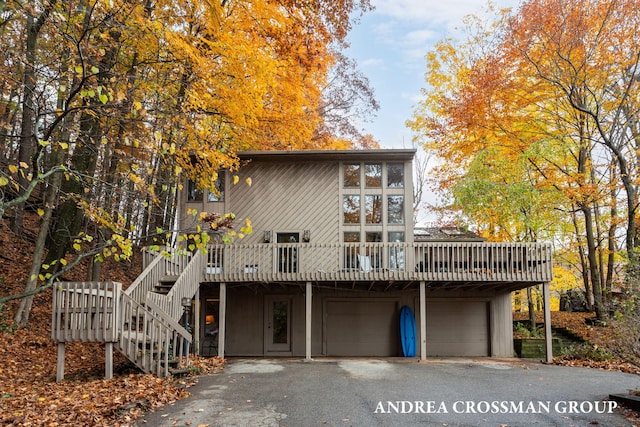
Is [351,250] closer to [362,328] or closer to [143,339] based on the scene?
[362,328]

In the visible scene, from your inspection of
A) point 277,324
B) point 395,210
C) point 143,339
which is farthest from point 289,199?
point 143,339

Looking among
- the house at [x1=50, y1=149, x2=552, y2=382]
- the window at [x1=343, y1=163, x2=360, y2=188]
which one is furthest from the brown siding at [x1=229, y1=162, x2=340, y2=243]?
the window at [x1=343, y1=163, x2=360, y2=188]

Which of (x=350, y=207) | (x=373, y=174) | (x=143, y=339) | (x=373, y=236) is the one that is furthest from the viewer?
(x=373, y=174)

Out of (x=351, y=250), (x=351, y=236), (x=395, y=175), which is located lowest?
(x=351, y=250)

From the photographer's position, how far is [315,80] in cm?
2281

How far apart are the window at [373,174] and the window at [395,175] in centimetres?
30

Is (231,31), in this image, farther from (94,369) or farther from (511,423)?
(511,423)

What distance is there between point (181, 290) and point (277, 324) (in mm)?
5591

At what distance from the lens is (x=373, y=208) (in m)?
16.3

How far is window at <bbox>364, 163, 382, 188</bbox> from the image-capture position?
16.4 metres

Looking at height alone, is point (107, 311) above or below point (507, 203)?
below

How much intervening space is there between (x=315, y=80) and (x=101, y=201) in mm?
11706

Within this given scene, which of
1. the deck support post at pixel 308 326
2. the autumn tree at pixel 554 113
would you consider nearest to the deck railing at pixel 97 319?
the deck support post at pixel 308 326

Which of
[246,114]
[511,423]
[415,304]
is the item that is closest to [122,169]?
[246,114]
